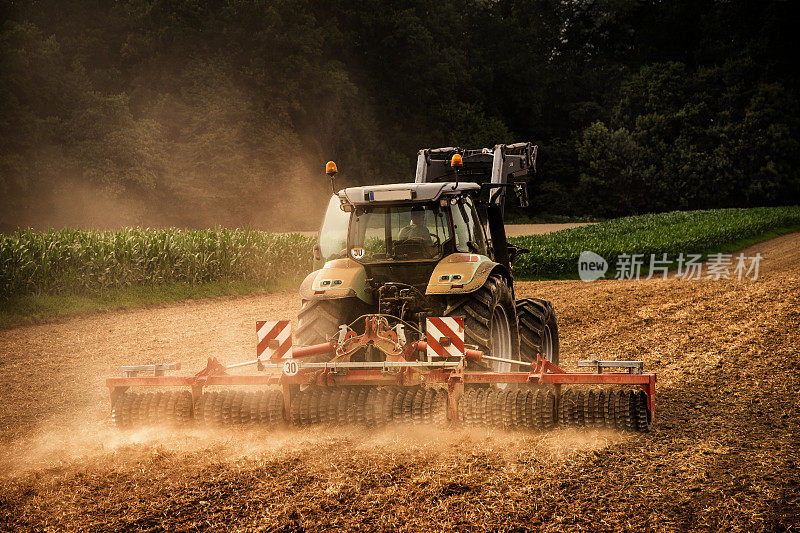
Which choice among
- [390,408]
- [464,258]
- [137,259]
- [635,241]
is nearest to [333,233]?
[464,258]

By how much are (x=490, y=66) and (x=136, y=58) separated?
33.1m

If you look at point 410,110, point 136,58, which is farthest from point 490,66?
point 136,58

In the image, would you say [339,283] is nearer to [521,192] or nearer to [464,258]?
[464,258]

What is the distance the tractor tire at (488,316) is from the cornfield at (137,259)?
35.4ft

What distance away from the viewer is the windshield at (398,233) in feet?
22.5

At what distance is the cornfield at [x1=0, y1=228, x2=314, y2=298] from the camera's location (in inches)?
571

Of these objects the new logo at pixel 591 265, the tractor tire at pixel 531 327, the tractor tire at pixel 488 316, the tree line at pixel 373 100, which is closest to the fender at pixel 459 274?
the tractor tire at pixel 488 316

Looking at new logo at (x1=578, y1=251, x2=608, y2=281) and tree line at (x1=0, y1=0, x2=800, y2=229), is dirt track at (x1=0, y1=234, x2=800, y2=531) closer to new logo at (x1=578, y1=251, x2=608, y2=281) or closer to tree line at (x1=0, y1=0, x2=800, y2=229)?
new logo at (x1=578, y1=251, x2=608, y2=281)

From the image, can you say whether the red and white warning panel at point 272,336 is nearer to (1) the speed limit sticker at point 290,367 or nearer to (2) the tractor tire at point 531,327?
(1) the speed limit sticker at point 290,367

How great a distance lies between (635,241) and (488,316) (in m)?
19.7

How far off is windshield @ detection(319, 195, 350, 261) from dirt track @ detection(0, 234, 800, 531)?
2.08m

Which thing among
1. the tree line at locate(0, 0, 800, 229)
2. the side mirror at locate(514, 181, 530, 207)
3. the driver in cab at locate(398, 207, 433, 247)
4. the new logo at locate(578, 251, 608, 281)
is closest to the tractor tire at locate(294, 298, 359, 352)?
the driver in cab at locate(398, 207, 433, 247)

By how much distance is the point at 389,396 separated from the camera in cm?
629

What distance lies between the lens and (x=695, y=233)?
27953 mm
